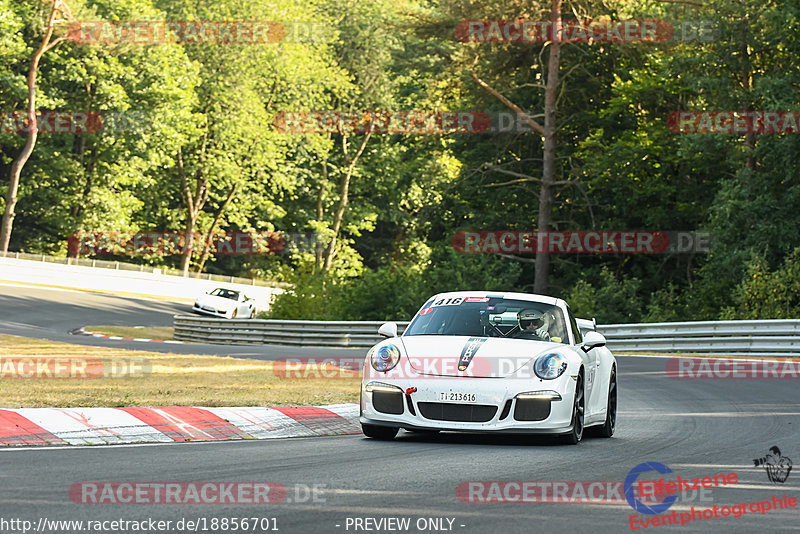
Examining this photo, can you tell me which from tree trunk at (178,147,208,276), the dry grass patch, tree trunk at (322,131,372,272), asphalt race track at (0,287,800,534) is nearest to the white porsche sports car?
asphalt race track at (0,287,800,534)

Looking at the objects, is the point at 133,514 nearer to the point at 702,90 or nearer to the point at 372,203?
the point at 702,90

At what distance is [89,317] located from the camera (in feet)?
143

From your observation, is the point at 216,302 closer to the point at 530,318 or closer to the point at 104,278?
the point at 104,278

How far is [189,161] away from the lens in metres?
69.6

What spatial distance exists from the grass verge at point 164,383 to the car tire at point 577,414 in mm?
3644

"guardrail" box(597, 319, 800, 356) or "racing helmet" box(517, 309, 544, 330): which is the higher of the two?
"racing helmet" box(517, 309, 544, 330)

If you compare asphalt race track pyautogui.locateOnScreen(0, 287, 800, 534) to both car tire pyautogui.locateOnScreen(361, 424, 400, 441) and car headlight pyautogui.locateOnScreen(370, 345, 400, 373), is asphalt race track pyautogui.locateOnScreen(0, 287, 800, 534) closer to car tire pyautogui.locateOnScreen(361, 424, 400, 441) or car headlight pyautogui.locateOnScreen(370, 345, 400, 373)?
car tire pyautogui.locateOnScreen(361, 424, 400, 441)

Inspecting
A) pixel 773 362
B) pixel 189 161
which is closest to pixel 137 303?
pixel 189 161

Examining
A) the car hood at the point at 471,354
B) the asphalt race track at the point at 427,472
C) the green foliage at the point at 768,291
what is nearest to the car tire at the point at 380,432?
the asphalt race track at the point at 427,472

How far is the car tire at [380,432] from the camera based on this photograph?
1016 centimetres

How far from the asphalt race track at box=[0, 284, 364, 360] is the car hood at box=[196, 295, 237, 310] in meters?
1.62

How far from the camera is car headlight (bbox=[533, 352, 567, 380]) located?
9945 mm

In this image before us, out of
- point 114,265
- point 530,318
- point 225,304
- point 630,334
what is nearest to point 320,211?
point 114,265

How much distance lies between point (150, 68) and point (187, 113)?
3.42 m
